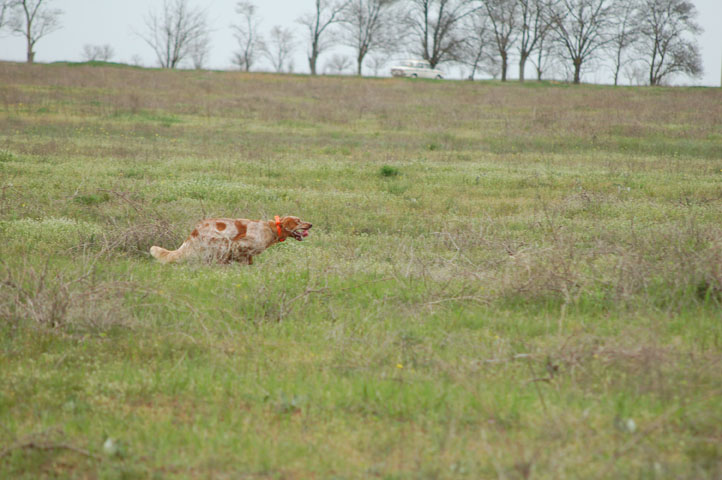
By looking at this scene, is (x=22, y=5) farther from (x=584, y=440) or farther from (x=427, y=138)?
(x=584, y=440)

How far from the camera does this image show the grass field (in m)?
3.34

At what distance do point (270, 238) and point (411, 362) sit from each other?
285 centimetres

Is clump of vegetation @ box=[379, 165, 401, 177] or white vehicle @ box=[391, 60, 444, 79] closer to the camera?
clump of vegetation @ box=[379, 165, 401, 177]

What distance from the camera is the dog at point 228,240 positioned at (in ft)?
21.5

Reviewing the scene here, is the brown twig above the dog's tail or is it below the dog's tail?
below

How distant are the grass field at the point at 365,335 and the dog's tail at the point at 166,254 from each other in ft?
0.75

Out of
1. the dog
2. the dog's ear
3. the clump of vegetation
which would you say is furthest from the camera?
the clump of vegetation

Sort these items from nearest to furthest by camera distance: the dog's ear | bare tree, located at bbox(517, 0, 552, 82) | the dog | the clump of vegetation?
the dog, the dog's ear, the clump of vegetation, bare tree, located at bbox(517, 0, 552, 82)

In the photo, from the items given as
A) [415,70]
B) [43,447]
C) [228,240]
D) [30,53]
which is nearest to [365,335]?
[43,447]

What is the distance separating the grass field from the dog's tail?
23 centimetres

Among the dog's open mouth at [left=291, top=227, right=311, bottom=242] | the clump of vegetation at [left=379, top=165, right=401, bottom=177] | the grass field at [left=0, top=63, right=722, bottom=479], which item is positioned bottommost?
the grass field at [left=0, top=63, right=722, bottom=479]

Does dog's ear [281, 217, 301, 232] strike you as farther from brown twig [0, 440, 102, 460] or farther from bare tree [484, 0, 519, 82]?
bare tree [484, 0, 519, 82]

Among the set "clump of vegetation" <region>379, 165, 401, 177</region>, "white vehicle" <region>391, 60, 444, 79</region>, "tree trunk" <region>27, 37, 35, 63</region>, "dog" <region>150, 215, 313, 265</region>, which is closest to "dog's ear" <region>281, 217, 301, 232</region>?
"dog" <region>150, 215, 313, 265</region>

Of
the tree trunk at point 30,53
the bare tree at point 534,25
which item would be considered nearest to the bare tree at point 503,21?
the bare tree at point 534,25
